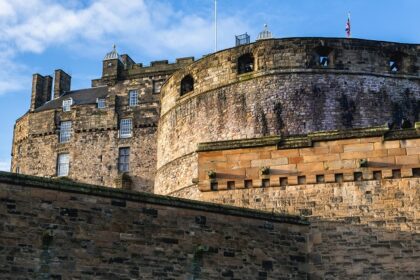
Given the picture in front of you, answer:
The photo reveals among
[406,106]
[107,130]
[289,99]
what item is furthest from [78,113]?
[406,106]

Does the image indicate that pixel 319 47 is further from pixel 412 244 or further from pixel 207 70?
pixel 412 244

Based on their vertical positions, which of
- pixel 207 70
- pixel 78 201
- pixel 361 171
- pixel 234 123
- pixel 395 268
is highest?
pixel 207 70

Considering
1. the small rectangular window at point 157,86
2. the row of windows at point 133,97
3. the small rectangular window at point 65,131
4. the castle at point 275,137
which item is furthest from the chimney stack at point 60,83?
the small rectangular window at point 157,86

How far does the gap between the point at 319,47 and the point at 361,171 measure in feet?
37.9

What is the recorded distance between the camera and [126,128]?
124ft

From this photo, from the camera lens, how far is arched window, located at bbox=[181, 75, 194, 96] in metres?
28.4

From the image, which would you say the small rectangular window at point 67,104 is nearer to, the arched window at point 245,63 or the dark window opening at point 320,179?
the arched window at point 245,63

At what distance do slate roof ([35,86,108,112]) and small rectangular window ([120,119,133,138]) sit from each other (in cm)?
365

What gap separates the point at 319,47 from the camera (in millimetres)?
25578

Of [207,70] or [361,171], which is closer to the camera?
[361,171]

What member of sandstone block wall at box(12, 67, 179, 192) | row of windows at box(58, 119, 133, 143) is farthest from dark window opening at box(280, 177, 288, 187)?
row of windows at box(58, 119, 133, 143)

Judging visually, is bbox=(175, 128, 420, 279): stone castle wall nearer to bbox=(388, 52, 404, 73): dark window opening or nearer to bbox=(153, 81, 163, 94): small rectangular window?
bbox=(388, 52, 404, 73): dark window opening

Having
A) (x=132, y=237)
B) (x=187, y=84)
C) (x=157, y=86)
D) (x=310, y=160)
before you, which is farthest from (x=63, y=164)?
(x=132, y=237)

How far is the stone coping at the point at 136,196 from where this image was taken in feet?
38.3
